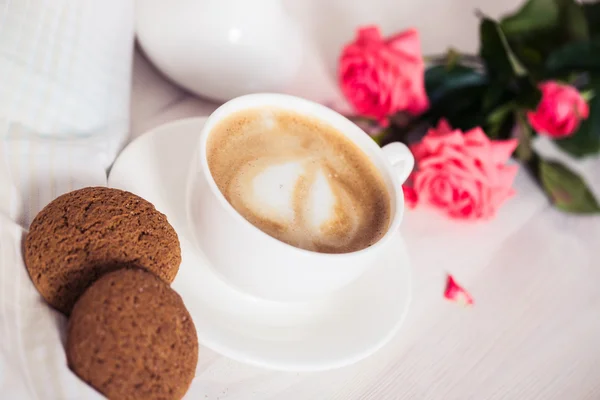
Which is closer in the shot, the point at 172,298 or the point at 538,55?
the point at 172,298

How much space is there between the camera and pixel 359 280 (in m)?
0.61

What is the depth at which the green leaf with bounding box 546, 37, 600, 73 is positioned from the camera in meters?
0.82

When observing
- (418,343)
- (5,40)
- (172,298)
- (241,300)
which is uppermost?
(5,40)

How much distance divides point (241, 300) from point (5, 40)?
327 millimetres

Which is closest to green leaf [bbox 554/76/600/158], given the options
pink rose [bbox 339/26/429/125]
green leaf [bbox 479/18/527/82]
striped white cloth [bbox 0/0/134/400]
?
green leaf [bbox 479/18/527/82]

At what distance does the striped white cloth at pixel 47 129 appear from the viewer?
0.39m

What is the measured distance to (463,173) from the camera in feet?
2.37

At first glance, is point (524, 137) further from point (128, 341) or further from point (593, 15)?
point (128, 341)

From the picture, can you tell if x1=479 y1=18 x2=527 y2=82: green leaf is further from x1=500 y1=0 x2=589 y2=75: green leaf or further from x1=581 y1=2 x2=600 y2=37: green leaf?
x1=581 y1=2 x2=600 y2=37: green leaf

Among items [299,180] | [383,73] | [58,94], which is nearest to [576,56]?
[383,73]

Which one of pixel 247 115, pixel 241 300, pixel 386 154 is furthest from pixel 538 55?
pixel 241 300

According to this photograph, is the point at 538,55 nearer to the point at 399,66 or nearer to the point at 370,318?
the point at 399,66

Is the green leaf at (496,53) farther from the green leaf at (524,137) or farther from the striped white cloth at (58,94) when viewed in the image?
the striped white cloth at (58,94)

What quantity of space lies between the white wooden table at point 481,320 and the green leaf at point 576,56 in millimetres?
175
